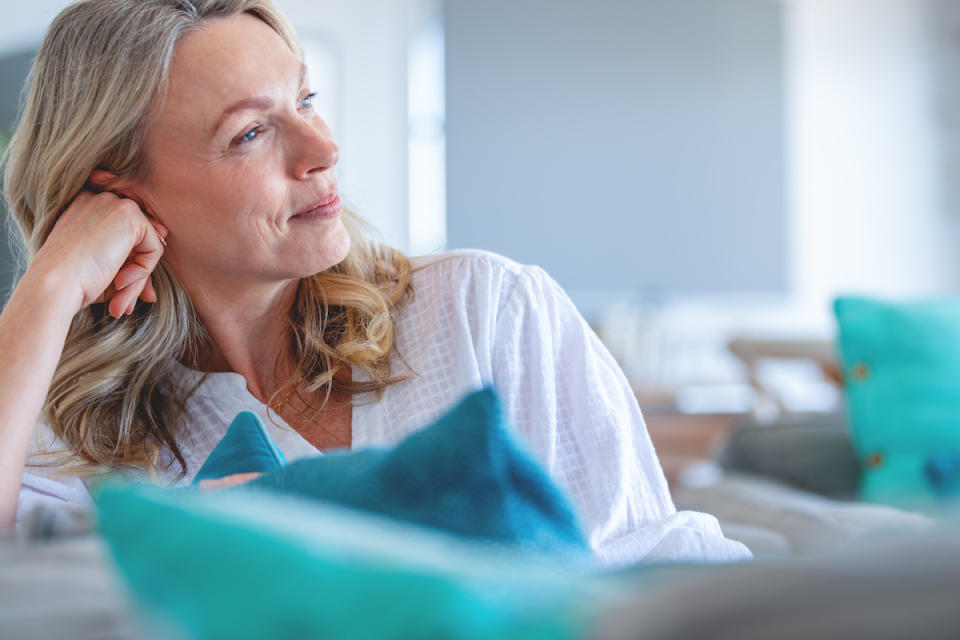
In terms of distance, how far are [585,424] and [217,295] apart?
1.84 feet

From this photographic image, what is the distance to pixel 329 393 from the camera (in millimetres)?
1215

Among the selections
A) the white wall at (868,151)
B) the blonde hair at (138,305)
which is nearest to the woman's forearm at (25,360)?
the blonde hair at (138,305)

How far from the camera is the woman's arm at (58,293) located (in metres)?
1.04

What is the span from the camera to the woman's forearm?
102 centimetres

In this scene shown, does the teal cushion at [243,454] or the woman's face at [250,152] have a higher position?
the woman's face at [250,152]

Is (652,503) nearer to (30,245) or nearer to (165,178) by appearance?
(165,178)

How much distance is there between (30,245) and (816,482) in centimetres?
152

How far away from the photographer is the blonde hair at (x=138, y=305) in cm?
120

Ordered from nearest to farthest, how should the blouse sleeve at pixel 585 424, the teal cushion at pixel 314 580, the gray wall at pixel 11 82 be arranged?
1. the teal cushion at pixel 314 580
2. the blouse sleeve at pixel 585 424
3. the gray wall at pixel 11 82

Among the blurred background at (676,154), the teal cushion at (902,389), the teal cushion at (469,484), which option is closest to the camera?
the teal cushion at (469,484)

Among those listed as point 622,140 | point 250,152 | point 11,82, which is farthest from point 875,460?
point 622,140

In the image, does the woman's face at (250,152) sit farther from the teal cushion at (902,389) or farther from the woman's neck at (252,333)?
the teal cushion at (902,389)

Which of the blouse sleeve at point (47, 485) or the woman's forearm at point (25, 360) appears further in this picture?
the blouse sleeve at point (47, 485)

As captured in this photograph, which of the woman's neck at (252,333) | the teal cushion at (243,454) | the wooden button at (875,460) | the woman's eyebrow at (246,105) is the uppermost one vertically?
the woman's eyebrow at (246,105)
